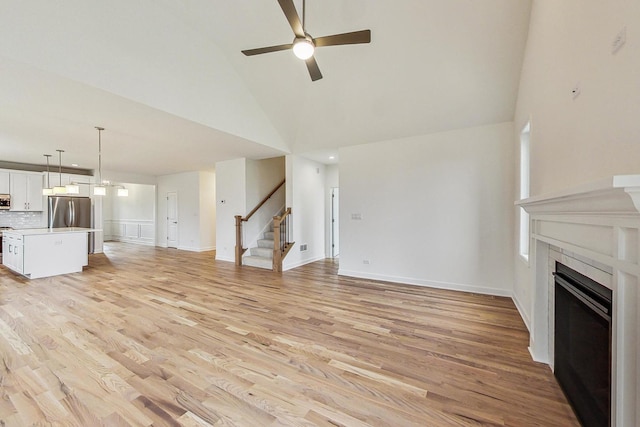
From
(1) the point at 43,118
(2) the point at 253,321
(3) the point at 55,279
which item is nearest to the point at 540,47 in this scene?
(2) the point at 253,321

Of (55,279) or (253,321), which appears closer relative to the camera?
(253,321)

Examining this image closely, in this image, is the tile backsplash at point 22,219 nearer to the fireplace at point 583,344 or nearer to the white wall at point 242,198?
the white wall at point 242,198

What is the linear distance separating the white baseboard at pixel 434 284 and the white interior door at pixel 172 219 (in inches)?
268

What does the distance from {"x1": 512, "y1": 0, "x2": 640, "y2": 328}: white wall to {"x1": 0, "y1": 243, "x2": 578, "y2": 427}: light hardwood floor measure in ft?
5.20

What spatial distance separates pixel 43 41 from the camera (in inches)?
94.3

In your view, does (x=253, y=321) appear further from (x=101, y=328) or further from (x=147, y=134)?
(x=147, y=134)

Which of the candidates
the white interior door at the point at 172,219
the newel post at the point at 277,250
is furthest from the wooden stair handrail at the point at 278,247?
the white interior door at the point at 172,219

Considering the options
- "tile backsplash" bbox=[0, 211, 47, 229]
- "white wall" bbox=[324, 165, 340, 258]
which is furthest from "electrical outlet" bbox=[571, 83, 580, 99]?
"tile backsplash" bbox=[0, 211, 47, 229]

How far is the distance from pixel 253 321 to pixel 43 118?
4.23 m

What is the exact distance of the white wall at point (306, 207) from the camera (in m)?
6.05

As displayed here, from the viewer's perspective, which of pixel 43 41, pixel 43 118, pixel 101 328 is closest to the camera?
pixel 43 41

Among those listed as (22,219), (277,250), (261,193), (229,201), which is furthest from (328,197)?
(22,219)

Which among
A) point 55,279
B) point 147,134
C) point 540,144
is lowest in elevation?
point 55,279

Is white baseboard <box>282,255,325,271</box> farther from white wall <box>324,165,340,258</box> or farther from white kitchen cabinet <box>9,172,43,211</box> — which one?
white kitchen cabinet <box>9,172,43,211</box>
